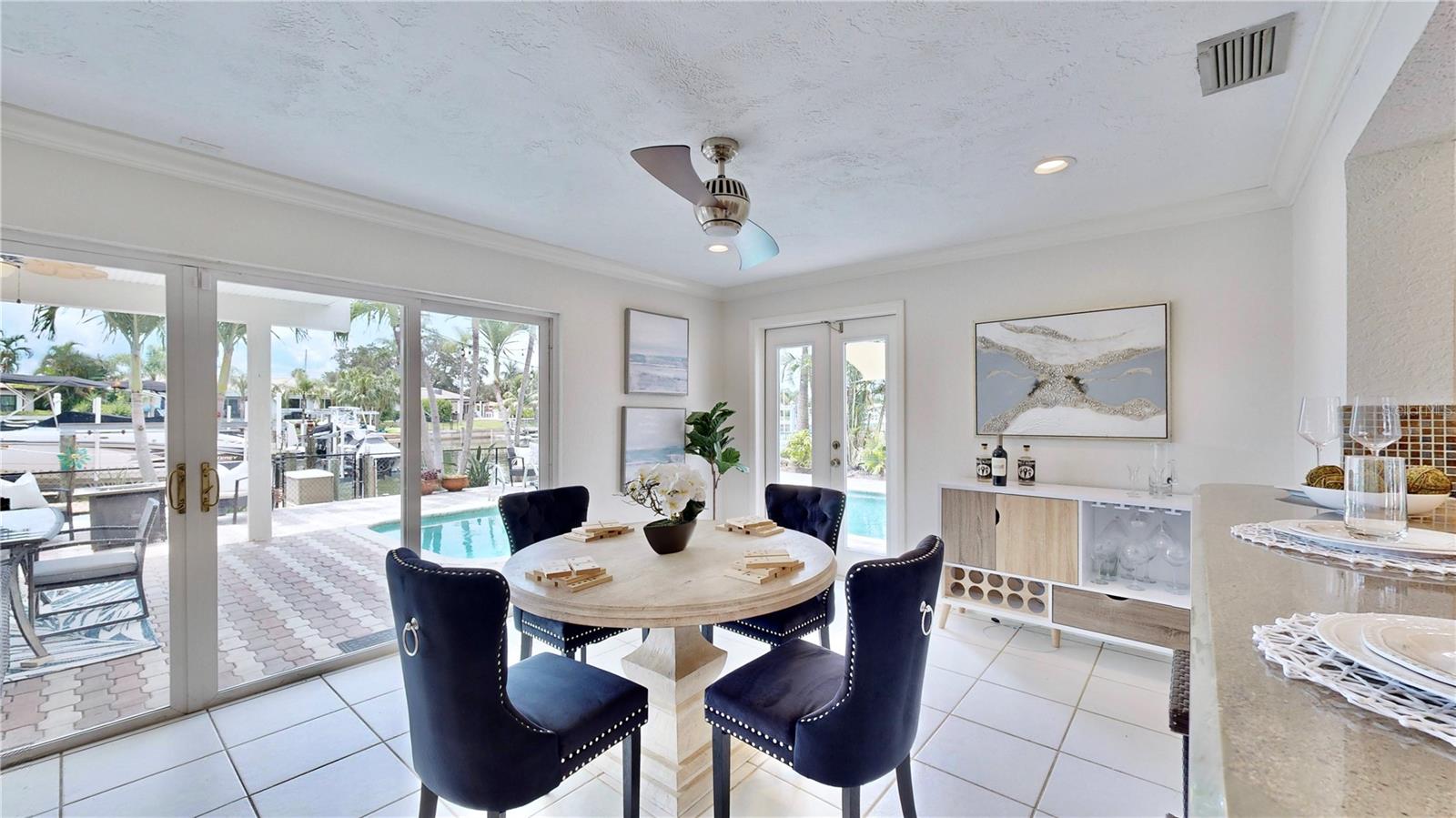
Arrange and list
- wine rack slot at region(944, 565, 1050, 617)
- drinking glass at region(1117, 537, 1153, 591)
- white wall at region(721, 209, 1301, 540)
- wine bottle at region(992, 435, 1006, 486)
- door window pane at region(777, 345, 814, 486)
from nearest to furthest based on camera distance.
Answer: white wall at region(721, 209, 1301, 540), drinking glass at region(1117, 537, 1153, 591), wine rack slot at region(944, 565, 1050, 617), wine bottle at region(992, 435, 1006, 486), door window pane at region(777, 345, 814, 486)

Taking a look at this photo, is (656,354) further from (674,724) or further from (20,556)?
(20,556)

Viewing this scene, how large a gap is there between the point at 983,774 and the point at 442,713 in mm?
1907

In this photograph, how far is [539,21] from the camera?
1562 mm

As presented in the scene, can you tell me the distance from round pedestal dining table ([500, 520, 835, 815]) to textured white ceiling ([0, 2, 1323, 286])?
1615 millimetres

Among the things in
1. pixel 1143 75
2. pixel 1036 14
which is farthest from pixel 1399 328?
pixel 1036 14

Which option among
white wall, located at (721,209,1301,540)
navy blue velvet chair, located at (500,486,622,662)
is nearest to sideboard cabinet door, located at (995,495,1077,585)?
white wall, located at (721,209,1301,540)

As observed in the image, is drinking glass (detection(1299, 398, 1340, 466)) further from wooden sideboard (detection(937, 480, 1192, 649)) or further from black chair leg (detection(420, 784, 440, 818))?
black chair leg (detection(420, 784, 440, 818))

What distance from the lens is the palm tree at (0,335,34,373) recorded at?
215 cm

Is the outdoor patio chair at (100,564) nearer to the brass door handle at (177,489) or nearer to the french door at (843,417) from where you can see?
the brass door handle at (177,489)

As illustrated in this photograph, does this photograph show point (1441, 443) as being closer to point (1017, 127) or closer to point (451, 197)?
point (1017, 127)

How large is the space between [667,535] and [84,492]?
7.99 ft

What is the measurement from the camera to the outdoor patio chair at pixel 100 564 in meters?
2.24

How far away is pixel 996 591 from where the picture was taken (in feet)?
11.0

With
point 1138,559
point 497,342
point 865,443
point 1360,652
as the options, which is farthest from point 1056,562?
point 497,342
